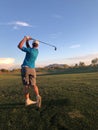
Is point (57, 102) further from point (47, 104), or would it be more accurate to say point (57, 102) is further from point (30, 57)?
point (30, 57)

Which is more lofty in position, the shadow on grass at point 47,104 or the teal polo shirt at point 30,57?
the teal polo shirt at point 30,57

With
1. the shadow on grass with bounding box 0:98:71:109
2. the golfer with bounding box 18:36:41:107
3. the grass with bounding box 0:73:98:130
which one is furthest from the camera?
the shadow on grass with bounding box 0:98:71:109

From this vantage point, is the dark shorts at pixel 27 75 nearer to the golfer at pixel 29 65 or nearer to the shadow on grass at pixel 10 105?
the golfer at pixel 29 65

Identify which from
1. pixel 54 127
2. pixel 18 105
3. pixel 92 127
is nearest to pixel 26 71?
pixel 18 105

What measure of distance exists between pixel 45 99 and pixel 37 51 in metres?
2.38

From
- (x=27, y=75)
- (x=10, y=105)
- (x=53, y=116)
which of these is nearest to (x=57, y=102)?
(x=53, y=116)

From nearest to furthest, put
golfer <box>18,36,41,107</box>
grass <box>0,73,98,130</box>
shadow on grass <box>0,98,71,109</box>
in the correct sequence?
grass <box>0,73,98,130</box> → golfer <box>18,36,41,107</box> → shadow on grass <box>0,98,71,109</box>

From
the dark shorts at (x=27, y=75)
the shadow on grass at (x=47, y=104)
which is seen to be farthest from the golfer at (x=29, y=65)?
the shadow on grass at (x=47, y=104)

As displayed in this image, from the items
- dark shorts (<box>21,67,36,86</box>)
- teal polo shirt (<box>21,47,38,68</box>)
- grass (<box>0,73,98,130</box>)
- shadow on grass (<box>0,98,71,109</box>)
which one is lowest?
grass (<box>0,73,98,130</box>)

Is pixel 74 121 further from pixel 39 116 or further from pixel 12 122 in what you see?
pixel 12 122

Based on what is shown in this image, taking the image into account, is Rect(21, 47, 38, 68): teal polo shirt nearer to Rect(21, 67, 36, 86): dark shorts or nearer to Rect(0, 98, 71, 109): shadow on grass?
Rect(21, 67, 36, 86): dark shorts

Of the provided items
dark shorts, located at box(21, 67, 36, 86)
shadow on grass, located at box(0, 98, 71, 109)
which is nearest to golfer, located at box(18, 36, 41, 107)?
dark shorts, located at box(21, 67, 36, 86)

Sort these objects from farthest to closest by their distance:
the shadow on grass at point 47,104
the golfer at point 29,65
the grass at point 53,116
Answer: the shadow on grass at point 47,104
the golfer at point 29,65
the grass at point 53,116

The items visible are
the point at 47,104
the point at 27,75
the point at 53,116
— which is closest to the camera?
the point at 53,116
